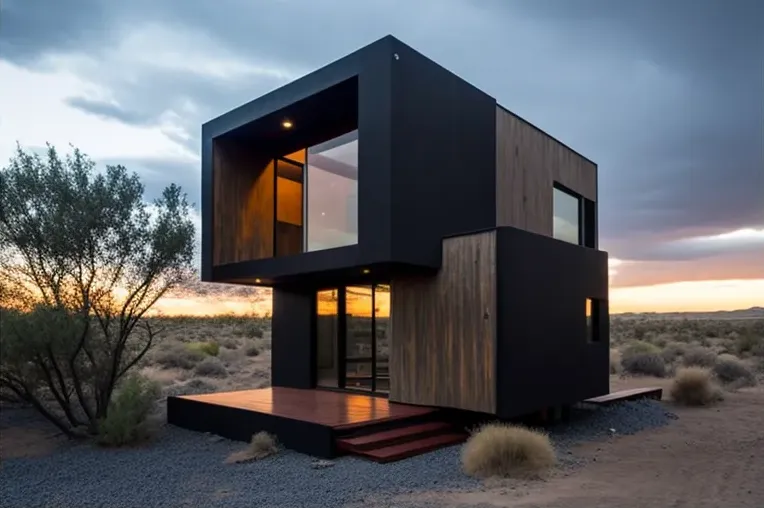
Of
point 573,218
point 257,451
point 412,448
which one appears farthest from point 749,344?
point 257,451

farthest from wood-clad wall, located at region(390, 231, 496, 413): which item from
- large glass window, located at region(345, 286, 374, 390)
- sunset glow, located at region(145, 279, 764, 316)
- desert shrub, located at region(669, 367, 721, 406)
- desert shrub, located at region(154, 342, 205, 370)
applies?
desert shrub, located at region(154, 342, 205, 370)

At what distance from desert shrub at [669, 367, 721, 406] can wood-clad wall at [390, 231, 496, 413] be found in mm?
6000

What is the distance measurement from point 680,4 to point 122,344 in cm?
1134

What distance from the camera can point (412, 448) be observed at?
6609mm

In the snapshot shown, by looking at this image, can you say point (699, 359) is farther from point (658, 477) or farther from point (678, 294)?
point (658, 477)

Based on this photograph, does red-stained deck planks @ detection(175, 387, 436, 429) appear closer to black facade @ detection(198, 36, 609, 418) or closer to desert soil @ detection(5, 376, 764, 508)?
black facade @ detection(198, 36, 609, 418)

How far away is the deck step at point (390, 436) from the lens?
651cm

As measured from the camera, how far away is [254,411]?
303 inches

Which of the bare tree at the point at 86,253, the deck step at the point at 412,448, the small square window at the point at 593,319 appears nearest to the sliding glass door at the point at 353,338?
the deck step at the point at 412,448

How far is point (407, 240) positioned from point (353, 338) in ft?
10.7

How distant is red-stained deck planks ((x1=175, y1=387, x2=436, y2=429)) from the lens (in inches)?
281

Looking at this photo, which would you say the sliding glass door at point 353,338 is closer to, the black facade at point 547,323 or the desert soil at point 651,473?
the black facade at point 547,323

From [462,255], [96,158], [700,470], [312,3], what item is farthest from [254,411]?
[312,3]

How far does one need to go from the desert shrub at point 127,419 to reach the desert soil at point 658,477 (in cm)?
463
